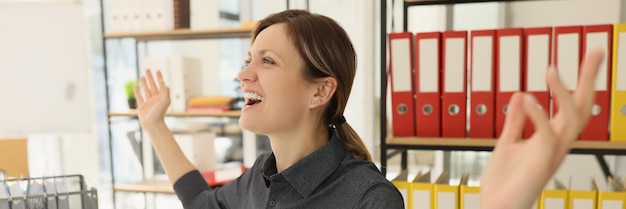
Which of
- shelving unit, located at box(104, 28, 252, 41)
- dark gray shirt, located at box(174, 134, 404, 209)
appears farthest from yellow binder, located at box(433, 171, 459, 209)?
shelving unit, located at box(104, 28, 252, 41)

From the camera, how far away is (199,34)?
9.18 feet

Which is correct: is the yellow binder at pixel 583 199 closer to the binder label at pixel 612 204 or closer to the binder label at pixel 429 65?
the binder label at pixel 612 204

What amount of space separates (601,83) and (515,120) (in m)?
0.83

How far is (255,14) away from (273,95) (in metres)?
2.51

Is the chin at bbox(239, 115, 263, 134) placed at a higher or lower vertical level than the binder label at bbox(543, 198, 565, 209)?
higher

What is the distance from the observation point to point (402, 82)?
1.57 metres

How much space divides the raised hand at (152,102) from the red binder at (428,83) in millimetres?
817

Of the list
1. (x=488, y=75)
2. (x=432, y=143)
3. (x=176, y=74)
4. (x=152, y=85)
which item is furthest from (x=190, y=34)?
(x=488, y=75)

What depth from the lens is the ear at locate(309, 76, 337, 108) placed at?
4.26 feet

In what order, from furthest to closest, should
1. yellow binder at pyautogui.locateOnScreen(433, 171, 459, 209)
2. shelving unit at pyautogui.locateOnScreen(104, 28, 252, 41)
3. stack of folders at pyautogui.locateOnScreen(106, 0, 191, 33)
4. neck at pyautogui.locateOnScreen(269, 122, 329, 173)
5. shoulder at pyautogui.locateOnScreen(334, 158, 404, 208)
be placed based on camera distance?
stack of folders at pyautogui.locateOnScreen(106, 0, 191, 33), shelving unit at pyautogui.locateOnScreen(104, 28, 252, 41), yellow binder at pyautogui.locateOnScreen(433, 171, 459, 209), neck at pyautogui.locateOnScreen(269, 122, 329, 173), shoulder at pyautogui.locateOnScreen(334, 158, 404, 208)

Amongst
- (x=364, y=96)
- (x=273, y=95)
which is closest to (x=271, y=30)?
(x=273, y=95)

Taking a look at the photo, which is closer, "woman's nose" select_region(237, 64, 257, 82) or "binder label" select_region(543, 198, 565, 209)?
"woman's nose" select_region(237, 64, 257, 82)

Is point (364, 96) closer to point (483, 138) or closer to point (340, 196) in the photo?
point (483, 138)

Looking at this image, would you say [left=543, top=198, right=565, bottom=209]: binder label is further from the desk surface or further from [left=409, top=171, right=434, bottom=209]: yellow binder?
the desk surface
